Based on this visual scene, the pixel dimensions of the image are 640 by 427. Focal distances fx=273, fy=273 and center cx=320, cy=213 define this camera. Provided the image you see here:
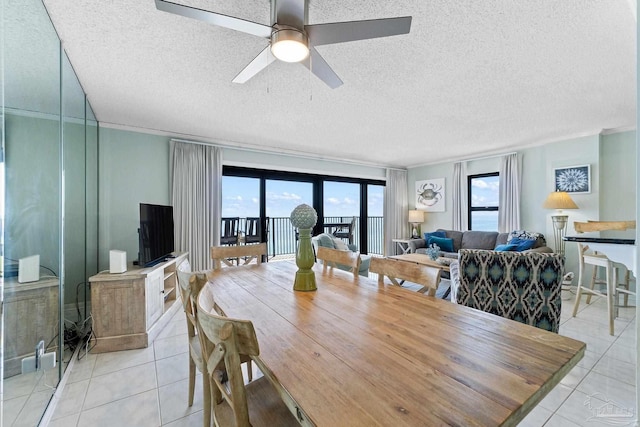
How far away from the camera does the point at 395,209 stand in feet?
21.9

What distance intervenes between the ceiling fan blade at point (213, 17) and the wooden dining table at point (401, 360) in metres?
1.42

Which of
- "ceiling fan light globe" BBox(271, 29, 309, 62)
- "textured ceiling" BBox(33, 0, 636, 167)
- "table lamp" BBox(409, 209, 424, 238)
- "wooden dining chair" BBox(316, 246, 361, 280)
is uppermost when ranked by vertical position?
"textured ceiling" BBox(33, 0, 636, 167)

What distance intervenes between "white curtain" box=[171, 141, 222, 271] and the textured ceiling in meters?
0.37

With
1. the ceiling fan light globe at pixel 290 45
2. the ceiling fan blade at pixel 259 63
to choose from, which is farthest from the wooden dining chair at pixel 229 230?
the ceiling fan light globe at pixel 290 45

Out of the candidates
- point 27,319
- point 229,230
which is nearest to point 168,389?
point 27,319

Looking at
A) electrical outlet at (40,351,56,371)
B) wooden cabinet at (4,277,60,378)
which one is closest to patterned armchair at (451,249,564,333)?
wooden cabinet at (4,277,60,378)

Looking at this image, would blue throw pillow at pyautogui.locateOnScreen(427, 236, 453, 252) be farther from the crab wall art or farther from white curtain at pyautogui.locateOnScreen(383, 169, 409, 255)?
white curtain at pyautogui.locateOnScreen(383, 169, 409, 255)

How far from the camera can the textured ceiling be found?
167 centimetres

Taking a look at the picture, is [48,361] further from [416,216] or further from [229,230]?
[416,216]

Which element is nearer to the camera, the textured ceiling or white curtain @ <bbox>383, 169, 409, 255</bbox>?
the textured ceiling

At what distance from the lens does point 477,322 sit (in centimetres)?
111

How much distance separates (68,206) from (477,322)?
3.08 meters

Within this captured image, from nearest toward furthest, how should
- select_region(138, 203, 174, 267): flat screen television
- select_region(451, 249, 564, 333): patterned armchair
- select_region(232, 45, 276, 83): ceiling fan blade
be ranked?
select_region(232, 45, 276, 83): ceiling fan blade, select_region(451, 249, 564, 333): patterned armchair, select_region(138, 203, 174, 267): flat screen television

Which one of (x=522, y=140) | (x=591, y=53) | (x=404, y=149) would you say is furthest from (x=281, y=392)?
(x=522, y=140)
